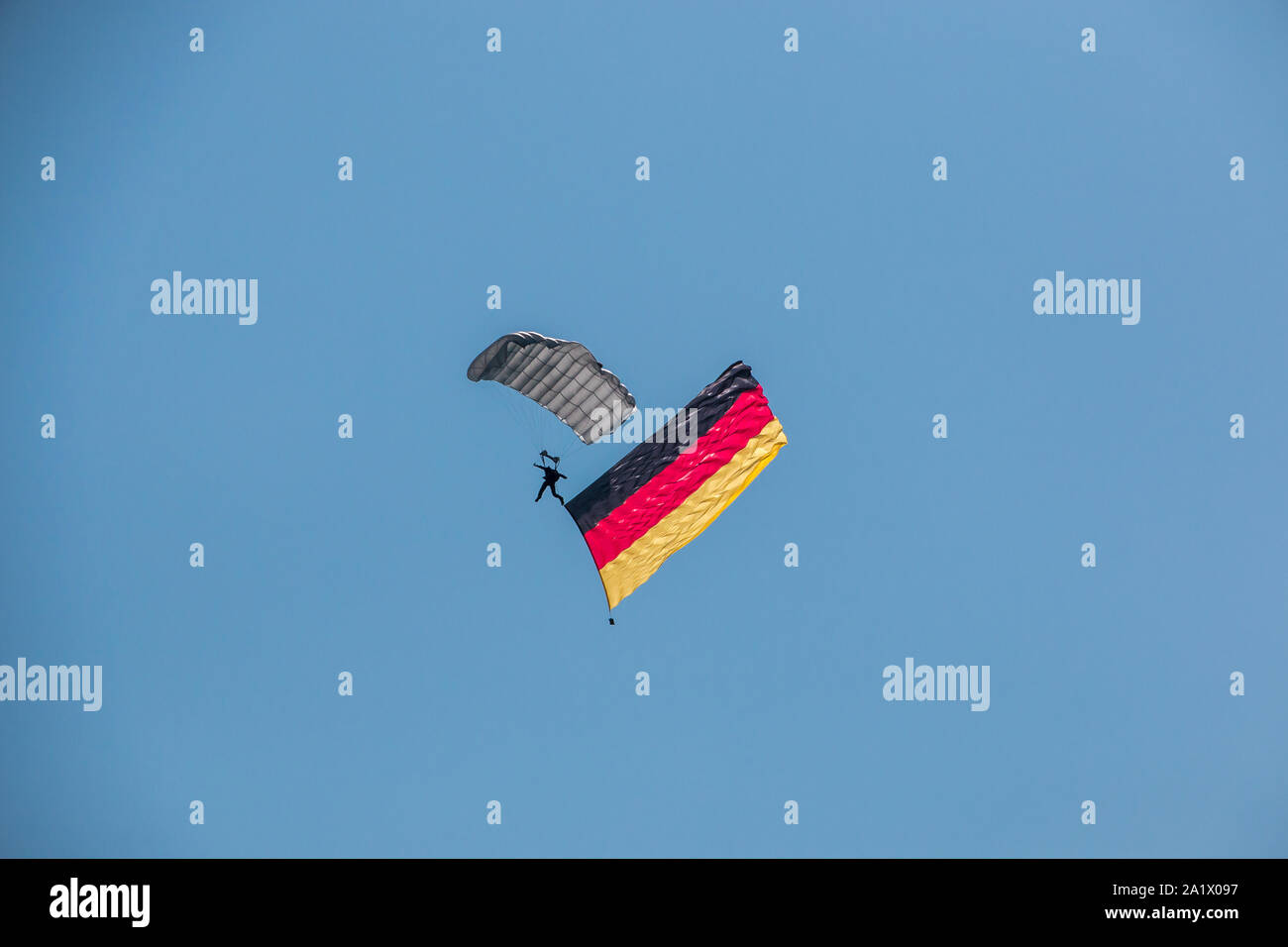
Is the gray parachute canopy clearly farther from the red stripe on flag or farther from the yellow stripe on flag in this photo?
the yellow stripe on flag

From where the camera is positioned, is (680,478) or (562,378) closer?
(562,378)

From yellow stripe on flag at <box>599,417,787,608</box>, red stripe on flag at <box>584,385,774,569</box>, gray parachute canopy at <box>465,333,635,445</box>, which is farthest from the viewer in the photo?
yellow stripe on flag at <box>599,417,787,608</box>

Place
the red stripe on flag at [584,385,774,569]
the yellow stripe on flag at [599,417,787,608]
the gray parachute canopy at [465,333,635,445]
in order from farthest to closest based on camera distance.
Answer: the yellow stripe on flag at [599,417,787,608] < the red stripe on flag at [584,385,774,569] < the gray parachute canopy at [465,333,635,445]

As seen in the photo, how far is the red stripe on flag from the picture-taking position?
797 inches

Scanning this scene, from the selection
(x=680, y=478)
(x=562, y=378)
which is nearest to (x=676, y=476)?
(x=680, y=478)

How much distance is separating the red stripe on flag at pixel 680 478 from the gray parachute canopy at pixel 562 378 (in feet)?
5.31

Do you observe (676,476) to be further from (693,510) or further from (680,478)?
(693,510)

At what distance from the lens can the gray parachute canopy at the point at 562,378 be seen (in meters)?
19.1

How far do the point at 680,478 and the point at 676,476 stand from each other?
95mm

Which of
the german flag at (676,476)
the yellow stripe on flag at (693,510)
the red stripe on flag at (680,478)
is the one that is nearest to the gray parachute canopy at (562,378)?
the german flag at (676,476)

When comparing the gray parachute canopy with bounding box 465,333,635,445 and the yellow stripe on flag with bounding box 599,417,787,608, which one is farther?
the yellow stripe on flag with bounding box 599,417,787,608

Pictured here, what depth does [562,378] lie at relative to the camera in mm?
19672

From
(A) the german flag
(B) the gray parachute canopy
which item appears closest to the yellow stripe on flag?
(A) the german flag

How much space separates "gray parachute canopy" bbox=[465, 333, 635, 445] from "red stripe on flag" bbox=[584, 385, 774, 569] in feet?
5.31
